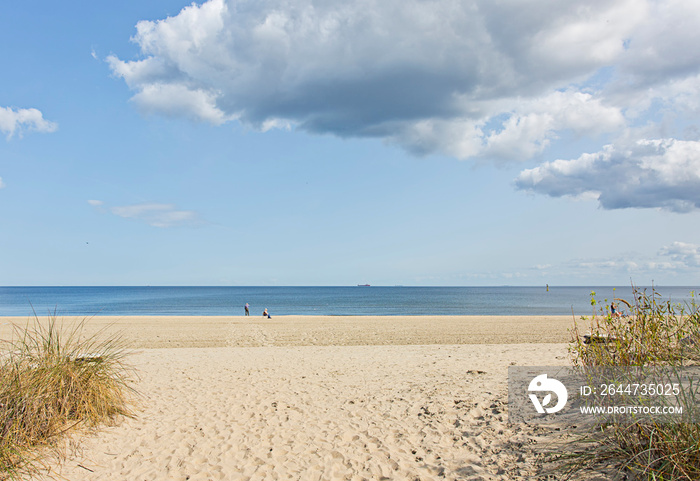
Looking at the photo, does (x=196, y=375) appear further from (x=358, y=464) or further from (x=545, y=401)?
(x=545, y=401)

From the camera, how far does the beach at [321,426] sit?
543cm

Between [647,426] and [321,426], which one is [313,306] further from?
[647,426]

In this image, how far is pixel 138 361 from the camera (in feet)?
39.5

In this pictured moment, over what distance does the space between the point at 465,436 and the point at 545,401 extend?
1.62m

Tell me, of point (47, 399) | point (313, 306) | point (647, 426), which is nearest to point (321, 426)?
point (47, 399)

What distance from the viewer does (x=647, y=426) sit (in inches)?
178

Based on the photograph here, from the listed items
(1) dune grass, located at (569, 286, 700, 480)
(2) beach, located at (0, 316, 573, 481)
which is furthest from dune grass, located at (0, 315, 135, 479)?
(1) dune grass, located at (569, 286, 700, 480)

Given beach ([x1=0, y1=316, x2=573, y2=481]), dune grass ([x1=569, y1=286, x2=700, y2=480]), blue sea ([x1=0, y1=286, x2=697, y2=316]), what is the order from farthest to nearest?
blue sea ([x1=0, y1=286, x2=697, y2=316]), beach ([x1=0, y1=316, x2=573, y2=481]), dune grass ([x1=569, y1=286, x2=700, y2=480])

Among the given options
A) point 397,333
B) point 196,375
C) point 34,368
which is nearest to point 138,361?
point 196,375

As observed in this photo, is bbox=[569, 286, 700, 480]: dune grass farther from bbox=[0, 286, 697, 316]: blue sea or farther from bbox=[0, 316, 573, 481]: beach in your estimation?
bbox=[0, 286, 697, 316]: blue sea

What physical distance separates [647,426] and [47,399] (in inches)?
297

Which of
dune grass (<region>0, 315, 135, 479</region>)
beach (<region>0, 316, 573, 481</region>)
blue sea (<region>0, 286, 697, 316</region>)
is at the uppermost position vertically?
dune grass (<region>0, 315, 135, 479</region>)

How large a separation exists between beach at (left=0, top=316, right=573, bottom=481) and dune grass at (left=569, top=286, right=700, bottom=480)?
76cm

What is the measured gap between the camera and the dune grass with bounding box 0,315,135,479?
544 centimetres
